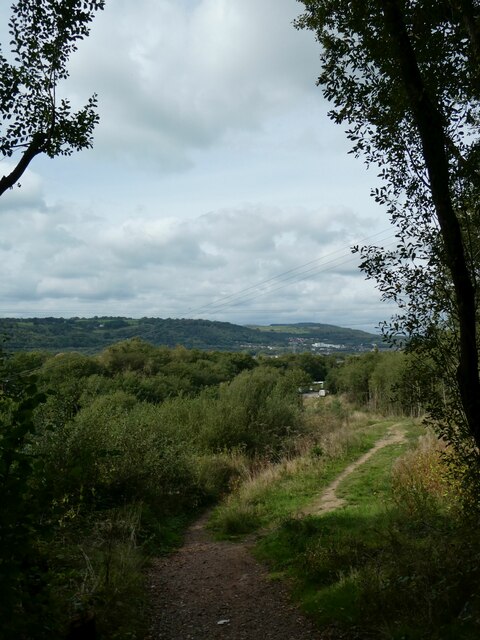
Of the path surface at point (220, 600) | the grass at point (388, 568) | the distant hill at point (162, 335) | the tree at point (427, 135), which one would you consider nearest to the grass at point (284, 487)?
the path surface at point (220, 600)

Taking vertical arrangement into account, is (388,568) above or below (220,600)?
above

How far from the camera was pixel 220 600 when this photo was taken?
293 inches

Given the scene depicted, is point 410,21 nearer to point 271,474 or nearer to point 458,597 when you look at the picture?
point 458,597

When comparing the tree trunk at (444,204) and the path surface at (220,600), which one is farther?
the path surface at (220,600)

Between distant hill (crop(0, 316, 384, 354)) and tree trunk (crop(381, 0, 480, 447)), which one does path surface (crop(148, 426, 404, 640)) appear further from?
distant hill (crop(0, 316, 384, 354))

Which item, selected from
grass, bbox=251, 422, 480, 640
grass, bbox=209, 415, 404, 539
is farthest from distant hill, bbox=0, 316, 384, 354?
grass, bbox=251, 422, 480, 640

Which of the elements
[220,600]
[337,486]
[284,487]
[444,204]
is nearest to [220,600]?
[220,600]

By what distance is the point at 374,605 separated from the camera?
540cm

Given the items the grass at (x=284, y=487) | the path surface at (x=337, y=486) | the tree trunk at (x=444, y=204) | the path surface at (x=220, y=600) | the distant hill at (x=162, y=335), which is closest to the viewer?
the tree trunk at (x=444, y=204)

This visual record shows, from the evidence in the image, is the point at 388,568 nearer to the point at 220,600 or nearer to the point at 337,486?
the point at 220,600

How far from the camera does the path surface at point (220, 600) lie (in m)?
6.20

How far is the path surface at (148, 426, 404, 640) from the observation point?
6.20m

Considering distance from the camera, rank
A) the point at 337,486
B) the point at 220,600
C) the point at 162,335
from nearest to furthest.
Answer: the point at 220,600, the point at 337,486, the point at 162,335

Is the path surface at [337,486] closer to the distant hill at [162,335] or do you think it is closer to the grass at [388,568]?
the grass at [388,568]
